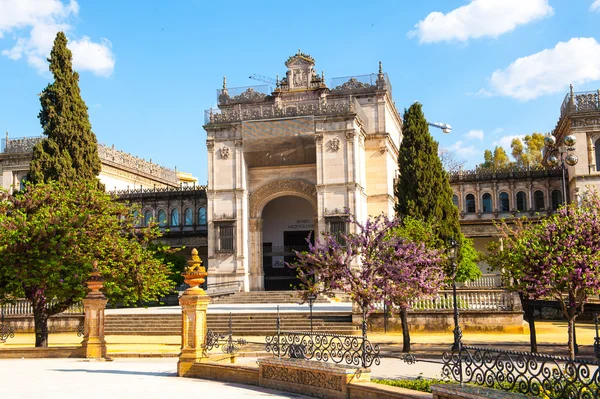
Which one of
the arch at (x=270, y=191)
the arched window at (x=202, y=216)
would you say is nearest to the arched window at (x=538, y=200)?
the arch at (x=270, y=191)

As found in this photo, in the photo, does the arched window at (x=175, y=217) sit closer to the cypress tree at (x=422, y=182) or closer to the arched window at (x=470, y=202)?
the cypress tree at (x=422, y=182)

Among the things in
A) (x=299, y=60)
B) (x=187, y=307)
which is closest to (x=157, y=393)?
(x=187, y=307)

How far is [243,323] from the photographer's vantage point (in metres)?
26.9

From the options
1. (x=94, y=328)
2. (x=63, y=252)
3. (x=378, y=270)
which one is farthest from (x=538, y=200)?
(x=94, y=328)

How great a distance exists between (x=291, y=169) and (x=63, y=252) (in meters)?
20.0

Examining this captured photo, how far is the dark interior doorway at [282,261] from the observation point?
40781mm

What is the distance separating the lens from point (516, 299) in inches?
1021

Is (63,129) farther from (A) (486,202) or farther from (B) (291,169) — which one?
(A) (486,202)

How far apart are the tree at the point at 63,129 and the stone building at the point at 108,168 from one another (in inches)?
420

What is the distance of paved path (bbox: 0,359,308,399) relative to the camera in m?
12.3

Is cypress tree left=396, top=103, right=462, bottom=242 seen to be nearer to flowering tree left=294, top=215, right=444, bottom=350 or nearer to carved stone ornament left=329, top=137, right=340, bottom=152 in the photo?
carved stone ornament left=329, top=137, right=340, bottom=152

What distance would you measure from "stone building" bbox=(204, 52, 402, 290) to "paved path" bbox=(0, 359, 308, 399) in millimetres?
20381

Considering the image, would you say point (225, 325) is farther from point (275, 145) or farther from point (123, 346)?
point (275, 145)

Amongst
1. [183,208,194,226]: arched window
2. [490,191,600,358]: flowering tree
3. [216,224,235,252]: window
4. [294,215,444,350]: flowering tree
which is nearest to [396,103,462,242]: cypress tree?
[216,224,235,252]: window
